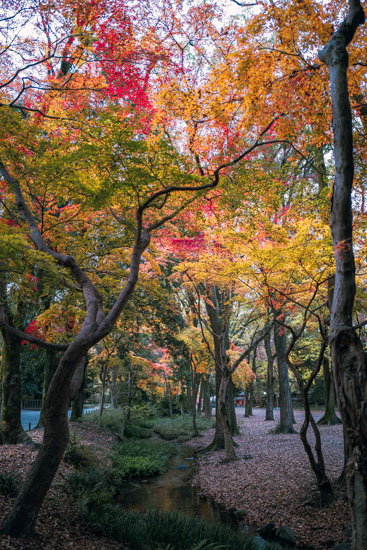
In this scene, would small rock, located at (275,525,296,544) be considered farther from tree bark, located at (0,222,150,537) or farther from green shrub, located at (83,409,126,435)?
green shrub, located at (83,409,126,435)

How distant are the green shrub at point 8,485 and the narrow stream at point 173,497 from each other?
302 cm

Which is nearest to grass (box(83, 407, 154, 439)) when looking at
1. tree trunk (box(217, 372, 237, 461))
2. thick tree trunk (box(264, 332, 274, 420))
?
tree trunk (box(217, 372, 237, 461))

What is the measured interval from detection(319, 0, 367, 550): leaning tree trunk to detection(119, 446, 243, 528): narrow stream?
4784 millimetres

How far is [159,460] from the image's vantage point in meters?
12.4

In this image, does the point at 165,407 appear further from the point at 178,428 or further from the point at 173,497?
the point at 173,497

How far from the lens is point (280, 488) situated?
26.7ft

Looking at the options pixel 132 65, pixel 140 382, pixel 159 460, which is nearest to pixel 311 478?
pixel 159 460

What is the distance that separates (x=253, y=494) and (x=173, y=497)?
80.9 inches

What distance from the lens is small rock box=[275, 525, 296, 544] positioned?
5.97 m

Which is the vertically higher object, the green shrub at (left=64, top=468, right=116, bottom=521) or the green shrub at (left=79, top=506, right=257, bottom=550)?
the green shrub at (left=64, top=468, right=116, bottom=521)

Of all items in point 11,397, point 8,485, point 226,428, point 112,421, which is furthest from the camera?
point 112,421

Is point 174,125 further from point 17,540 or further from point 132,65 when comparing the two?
point 17,540

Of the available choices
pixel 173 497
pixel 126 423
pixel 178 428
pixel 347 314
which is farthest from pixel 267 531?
pixel 178 428

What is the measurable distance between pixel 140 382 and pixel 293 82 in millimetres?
18199
